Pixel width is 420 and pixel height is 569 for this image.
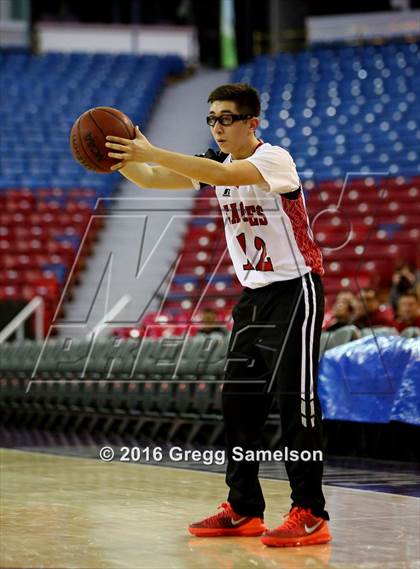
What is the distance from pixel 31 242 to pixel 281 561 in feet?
44.1

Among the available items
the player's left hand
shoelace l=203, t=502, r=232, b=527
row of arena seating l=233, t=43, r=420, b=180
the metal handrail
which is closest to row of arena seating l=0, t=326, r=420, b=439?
the metal handrail

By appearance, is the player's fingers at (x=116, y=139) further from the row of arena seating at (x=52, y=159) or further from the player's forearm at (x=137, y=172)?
the row of arena seating at (x=52, y=159)

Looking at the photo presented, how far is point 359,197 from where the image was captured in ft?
54.3

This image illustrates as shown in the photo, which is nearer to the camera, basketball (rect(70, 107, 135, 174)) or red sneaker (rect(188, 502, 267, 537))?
basketball (rect(70, 107, 135, 174))

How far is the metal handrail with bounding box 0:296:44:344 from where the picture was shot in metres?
14.1

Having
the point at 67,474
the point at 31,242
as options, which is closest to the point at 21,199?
the point at 31,242

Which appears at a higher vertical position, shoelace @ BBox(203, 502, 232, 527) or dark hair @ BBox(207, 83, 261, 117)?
dark hair @ BBox(207, 83, 261, 117)

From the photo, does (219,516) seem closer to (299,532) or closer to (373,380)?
(299,532)

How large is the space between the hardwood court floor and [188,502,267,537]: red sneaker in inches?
2.7

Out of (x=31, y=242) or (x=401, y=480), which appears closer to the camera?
(x=401, y=480)

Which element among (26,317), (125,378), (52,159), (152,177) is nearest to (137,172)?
(152,177)

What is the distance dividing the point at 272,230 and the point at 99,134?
0.78m

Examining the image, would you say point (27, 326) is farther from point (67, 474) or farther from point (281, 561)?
point (281, 561)

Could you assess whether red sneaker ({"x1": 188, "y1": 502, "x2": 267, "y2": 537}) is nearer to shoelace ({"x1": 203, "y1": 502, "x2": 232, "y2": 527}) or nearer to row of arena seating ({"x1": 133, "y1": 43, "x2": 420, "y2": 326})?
shoelace ({"x1": 203, "y1": 502, "x2": 232, "y2": 527})
